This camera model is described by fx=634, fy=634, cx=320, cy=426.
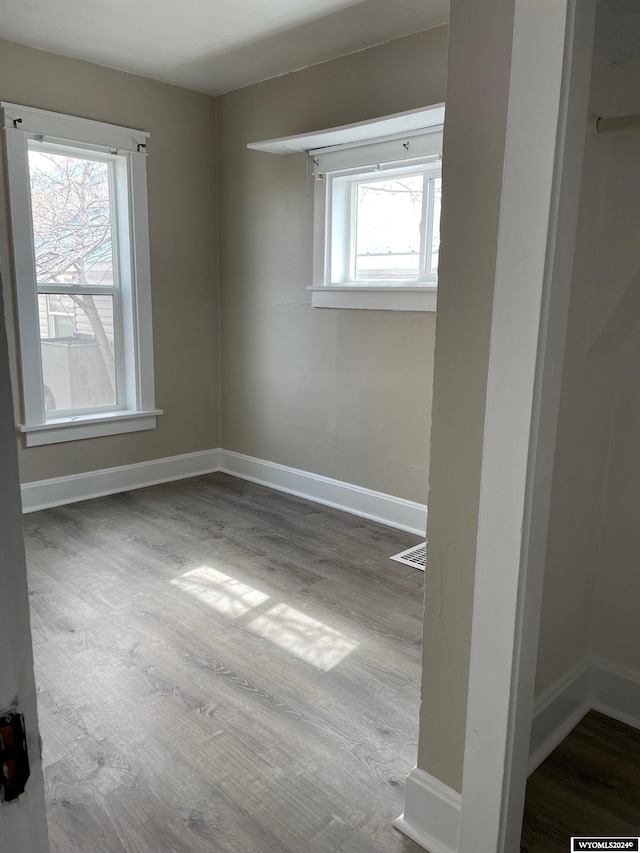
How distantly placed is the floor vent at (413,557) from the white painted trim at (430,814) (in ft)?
4.99

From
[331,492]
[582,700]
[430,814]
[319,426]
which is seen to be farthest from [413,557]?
[430,814]

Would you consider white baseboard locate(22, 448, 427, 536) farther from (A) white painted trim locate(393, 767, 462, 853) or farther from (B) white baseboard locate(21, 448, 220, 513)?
(A) white painted trim locate(393, 767, 462, 853)

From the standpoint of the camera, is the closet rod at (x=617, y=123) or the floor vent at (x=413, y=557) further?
the floor vent at (x=413, y=557)

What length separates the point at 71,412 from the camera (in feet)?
12.9

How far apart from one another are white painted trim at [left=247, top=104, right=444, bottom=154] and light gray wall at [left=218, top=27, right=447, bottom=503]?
0.44 feet

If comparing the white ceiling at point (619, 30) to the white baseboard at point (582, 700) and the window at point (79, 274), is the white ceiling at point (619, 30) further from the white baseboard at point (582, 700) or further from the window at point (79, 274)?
the window at point (79, 274)

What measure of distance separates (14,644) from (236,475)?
13.3 feet

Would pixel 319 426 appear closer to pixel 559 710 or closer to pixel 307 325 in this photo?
pixel 307 325

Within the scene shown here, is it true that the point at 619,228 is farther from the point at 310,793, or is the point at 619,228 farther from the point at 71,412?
the point at 71,412

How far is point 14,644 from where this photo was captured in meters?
0.50

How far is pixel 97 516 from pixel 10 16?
255 centimetres

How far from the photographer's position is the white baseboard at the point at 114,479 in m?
3.77

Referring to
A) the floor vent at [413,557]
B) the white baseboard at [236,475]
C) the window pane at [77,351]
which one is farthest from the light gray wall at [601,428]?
the window pane at [77,351]

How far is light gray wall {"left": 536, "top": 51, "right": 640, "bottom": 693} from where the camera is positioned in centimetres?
165
